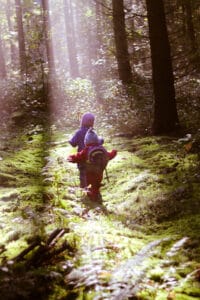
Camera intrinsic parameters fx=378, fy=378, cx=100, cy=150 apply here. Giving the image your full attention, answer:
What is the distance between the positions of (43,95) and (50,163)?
8.55 metres

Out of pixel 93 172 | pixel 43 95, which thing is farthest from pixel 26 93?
pixel 93 172

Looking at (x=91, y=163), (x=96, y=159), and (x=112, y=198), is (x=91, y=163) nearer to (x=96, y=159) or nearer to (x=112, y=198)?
(x=96, y=159)

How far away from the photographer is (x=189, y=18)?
622 inches

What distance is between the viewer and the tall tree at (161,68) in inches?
401

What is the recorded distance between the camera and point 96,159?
7051 millimetres

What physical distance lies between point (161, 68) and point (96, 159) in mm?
4421

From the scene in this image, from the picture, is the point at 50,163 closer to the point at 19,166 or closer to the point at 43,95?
the point at 19,166

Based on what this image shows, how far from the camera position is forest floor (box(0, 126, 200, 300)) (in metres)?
3.61

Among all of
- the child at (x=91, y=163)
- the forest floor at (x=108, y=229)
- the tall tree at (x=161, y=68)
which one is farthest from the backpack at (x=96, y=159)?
the tall tree at (x=161, y=68)

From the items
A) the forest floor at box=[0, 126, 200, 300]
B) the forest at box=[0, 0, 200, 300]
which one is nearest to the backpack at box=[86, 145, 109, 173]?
the forest at box=[0, 0, 200, 300]

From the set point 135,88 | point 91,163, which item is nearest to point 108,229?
point 91,163

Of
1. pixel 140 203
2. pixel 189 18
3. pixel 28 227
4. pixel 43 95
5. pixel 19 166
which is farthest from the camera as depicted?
pixel 43 95

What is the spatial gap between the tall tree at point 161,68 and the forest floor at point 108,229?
823 millimetres

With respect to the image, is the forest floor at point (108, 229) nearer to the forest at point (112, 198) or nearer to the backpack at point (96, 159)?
the forest at point (112, 198)
